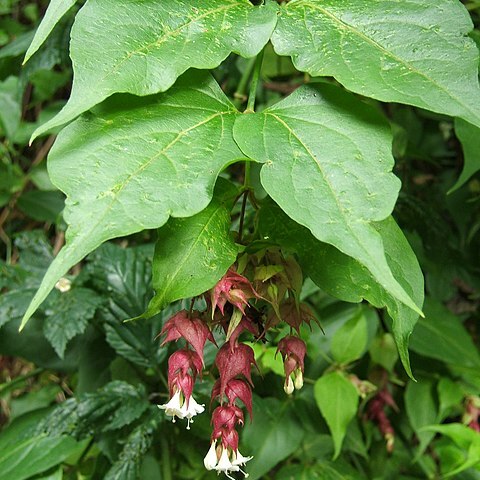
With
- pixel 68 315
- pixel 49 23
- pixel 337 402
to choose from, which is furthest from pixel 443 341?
pixel 49 23

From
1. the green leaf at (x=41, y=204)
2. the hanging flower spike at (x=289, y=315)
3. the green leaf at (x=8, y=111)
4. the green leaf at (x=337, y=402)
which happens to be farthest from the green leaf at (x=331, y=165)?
the green leaf at (x=8, y=111)

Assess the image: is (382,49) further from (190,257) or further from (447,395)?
(447,395)

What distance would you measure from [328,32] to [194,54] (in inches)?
4.6

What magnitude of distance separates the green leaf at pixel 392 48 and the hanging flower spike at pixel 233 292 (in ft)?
0.56

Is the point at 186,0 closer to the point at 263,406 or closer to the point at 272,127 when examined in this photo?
the point at 272,127

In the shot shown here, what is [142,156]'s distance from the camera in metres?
0.50

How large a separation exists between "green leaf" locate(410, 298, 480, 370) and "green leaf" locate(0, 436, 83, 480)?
23.0 inches

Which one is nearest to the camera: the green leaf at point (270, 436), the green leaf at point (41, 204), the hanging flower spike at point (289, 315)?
the hanging flower spike at point (289, 315)

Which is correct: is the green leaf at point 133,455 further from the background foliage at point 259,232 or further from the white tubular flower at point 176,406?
the white tubular flower at point 176,406

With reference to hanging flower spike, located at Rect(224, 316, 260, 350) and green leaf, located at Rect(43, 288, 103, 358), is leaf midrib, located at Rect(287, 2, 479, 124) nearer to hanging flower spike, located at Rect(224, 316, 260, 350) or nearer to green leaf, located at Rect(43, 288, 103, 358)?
hanging flower spike, located at Rect(224, 316, 260, 350)

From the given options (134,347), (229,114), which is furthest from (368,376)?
(229,114)

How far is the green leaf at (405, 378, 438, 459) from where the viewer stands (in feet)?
3.84

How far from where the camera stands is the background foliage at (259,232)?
0.50m

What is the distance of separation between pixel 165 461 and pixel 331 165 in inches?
31.1
